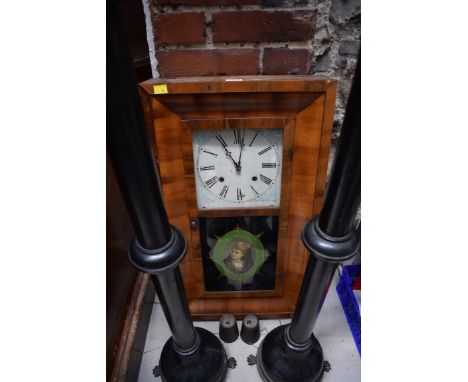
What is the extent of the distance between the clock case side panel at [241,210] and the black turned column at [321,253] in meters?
0.19

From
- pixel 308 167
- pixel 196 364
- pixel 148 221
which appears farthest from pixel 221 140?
pixel 196 364

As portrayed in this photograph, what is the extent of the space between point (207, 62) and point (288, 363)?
0.90 meters

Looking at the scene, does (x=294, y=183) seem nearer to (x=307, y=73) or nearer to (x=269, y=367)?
(x=307, y=73)

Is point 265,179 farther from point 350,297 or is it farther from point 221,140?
point 350,297

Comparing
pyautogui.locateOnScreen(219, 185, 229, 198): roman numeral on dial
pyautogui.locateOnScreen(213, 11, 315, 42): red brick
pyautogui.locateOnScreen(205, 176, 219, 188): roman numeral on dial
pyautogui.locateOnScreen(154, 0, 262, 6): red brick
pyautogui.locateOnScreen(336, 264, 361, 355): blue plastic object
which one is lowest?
pyautogui.locateOnScreen(336, 264, 361, 355): blue plastic object

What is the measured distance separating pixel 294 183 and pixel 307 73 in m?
0.30

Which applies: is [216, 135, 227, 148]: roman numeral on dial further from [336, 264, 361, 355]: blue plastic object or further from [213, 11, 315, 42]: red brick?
[336, 264, 361, 355]: blue plastic object

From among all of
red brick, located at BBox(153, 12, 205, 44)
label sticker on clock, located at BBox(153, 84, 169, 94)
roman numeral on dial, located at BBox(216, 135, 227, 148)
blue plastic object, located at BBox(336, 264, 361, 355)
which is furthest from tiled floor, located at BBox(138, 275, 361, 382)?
red brick, located at BBox(153, 12, 205, 44)

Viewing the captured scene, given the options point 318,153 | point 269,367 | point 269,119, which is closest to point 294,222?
point 318,153

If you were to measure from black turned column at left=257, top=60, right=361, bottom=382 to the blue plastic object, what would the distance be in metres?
0.16

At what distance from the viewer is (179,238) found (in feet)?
2.38

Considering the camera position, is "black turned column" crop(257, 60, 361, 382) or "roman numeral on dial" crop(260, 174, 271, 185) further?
"roman numeral on dial" crop(260, 174, 271, 185)

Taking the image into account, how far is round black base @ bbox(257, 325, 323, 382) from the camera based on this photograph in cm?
98

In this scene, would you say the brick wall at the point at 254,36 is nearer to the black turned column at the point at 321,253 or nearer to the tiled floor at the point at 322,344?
the black turned column at the point at 321,253
